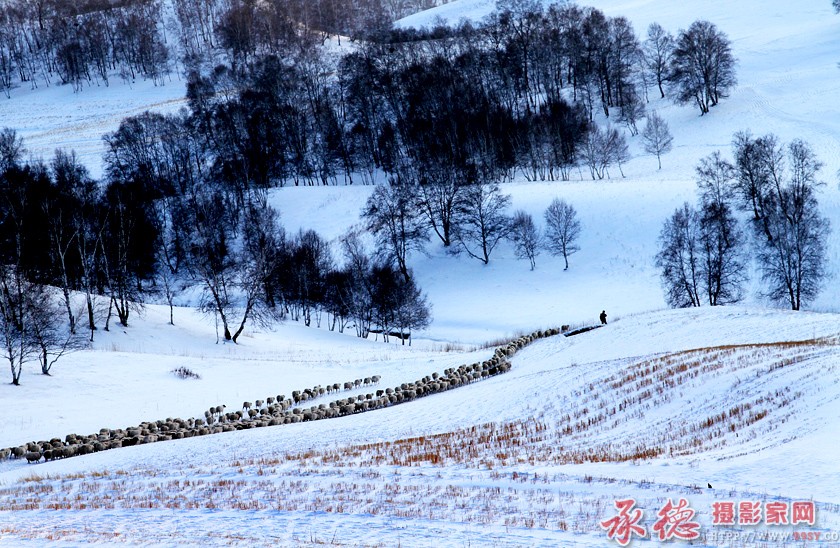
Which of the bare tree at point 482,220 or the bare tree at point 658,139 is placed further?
the bare tree at point 658,139

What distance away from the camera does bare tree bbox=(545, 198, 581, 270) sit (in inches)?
A: 2739

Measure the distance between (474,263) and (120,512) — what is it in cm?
6180

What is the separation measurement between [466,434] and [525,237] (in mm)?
49913

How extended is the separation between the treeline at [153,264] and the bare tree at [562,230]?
1420cm

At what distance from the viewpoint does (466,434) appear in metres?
22.0

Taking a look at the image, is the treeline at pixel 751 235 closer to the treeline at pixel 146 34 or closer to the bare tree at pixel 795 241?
the bare tree at pixel 795 241

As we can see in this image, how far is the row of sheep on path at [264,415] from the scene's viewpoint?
85.9ft

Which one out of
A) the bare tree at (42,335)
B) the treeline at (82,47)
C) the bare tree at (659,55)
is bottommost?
the bare tree at (42,335)

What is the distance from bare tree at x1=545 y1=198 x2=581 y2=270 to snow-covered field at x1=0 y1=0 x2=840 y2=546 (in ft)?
26.6

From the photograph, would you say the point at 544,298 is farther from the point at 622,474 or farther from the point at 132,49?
the point at 132,49

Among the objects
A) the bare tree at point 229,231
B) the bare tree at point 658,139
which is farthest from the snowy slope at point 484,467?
the bare tree at point 658,139

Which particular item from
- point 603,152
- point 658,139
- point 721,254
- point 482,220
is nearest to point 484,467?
point 721,254

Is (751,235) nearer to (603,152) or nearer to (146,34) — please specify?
(603,152)

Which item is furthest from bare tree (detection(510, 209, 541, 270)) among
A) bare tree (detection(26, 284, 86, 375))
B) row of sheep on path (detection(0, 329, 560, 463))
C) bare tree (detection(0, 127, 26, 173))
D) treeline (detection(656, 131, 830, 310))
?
bare tree (detection(0, 127, 26, 173))
